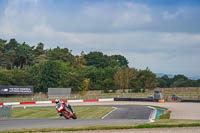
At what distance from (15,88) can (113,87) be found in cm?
3168

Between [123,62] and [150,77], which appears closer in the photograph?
[150,77]

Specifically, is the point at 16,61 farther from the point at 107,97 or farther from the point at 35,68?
the point at 107,97

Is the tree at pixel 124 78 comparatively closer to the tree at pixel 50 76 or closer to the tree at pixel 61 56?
the tree at pixel 50 76

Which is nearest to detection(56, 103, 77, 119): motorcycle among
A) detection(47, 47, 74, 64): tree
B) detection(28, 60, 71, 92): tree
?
detection(28, 60, 71, 92): tree

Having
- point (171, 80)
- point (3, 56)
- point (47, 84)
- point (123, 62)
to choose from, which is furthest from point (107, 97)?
point (123, 62)

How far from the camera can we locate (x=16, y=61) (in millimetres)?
114688

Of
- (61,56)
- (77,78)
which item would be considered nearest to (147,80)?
(77,78)

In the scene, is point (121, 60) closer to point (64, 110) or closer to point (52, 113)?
point (52, 113)

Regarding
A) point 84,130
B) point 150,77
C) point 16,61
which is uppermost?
point 16,61

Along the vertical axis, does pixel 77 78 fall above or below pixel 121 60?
below

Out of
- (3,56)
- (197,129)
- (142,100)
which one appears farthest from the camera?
(3,56)

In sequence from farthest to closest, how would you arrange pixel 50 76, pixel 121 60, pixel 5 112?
pixel 121 60, pixel 50 76, pixel 5 112

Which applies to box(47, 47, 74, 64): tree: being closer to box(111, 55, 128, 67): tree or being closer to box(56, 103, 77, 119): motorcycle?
box(111, 55, 128, 67): tree

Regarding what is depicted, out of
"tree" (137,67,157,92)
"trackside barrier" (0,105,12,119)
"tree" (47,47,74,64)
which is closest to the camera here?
"trackside barrier" (0,105,12,119)
